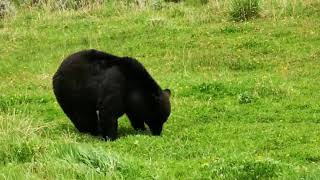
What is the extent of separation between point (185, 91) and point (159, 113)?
10.3ft

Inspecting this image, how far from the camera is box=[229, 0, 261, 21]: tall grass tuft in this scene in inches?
772

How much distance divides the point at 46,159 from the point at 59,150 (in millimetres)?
281

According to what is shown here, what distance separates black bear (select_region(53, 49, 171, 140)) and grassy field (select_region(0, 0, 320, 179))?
334 millimetres

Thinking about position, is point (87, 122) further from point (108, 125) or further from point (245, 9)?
point (245, 9)

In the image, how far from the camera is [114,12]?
→ 73.5 ft

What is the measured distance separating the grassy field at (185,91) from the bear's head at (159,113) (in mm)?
208

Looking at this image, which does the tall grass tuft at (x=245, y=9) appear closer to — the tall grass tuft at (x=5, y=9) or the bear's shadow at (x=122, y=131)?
the tall grass tuft at (x=5, y=9)

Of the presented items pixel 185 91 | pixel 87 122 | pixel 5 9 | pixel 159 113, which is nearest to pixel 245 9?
pixel 185 91

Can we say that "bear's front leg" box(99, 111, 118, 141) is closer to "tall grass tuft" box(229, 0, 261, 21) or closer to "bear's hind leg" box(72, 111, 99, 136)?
"bear's hind leg" box(72, 111, 99, 136)

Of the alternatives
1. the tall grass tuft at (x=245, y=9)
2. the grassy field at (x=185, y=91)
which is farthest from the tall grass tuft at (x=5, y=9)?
the tall grass tuft at (x=245, y=9)

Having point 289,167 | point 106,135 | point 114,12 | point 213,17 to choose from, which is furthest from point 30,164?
point 114,12

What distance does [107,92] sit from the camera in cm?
1091

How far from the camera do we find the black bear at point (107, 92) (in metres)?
11.0

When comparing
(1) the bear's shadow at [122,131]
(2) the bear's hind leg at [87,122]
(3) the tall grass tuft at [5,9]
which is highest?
(3) the tall grass tuft at [5,9]
